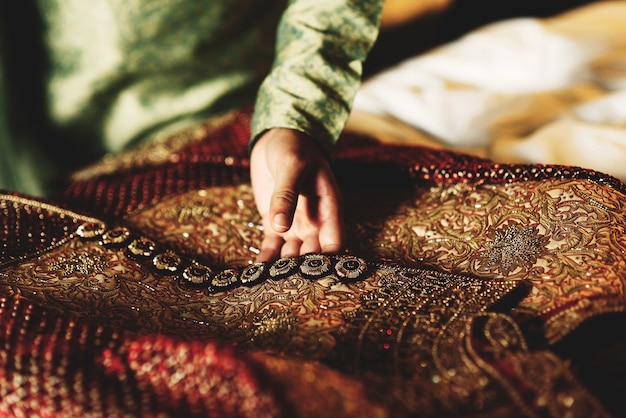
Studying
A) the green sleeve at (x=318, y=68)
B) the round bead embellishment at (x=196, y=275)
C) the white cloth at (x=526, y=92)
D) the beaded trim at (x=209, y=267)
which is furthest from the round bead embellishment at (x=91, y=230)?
the white cloth at (x=526, y=92)

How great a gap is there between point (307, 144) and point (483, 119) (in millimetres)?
422

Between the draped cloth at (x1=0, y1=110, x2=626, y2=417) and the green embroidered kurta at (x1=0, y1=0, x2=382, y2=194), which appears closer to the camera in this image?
the draped cloth at (x1=0, y1=110, x2=626, y2=417)

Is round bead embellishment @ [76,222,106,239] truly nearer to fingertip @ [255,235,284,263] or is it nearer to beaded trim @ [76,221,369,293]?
beaded trim @ [76,221,369,293]

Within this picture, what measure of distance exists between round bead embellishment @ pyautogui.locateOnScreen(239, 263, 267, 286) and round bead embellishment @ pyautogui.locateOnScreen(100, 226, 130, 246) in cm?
15

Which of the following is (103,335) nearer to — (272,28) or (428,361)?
(428,361)

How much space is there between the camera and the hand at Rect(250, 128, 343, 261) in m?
0.59

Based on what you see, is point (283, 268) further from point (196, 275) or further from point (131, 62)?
point (131, 62)

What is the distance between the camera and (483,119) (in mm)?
984

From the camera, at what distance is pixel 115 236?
0.64 m

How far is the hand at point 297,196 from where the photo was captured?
0.59 m

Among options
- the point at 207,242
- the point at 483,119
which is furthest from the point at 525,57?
the point at 207,242

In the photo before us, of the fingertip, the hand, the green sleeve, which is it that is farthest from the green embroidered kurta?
the fingertip

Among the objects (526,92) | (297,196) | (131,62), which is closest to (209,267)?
(297,196)

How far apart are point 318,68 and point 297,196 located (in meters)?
0.27
